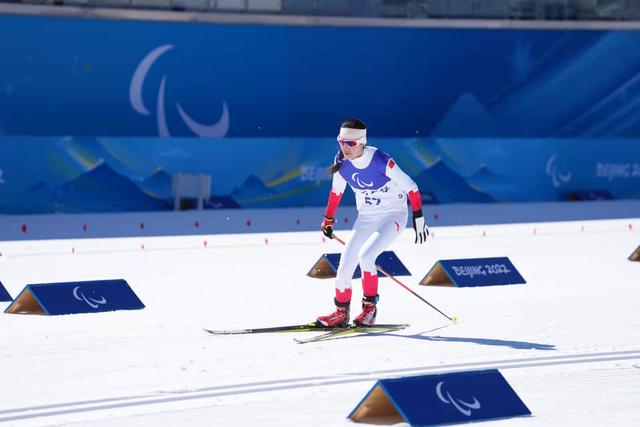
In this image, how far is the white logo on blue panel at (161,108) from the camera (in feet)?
98.8

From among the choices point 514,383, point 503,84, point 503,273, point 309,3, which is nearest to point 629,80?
point 503,84

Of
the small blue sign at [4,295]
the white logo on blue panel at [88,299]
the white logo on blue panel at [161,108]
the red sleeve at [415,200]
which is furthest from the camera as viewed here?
the white logo on blue panel at [161,108]

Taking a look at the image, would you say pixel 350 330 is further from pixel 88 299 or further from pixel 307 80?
pixel 307 80

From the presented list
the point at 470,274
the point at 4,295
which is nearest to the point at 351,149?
the point at 470,274

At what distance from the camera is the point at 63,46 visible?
1161 inches

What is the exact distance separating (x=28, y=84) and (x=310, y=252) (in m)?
11.5

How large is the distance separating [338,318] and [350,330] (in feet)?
0.66

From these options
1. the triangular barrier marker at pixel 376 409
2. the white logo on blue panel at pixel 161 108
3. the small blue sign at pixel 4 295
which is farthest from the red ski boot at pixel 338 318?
the white logo on blue panel at pixel 161 108

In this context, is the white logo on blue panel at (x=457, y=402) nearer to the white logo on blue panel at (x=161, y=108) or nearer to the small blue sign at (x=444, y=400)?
the small blue sign at (x=444, y=400)

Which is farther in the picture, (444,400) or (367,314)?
(367,314)

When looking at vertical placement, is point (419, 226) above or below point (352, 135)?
below

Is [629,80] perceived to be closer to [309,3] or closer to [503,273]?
[309,3]

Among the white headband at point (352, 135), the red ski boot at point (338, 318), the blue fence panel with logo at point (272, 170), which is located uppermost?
the blue fence panel with logo at point (272, 170)

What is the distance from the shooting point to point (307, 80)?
31.7m
